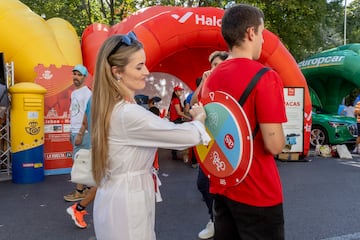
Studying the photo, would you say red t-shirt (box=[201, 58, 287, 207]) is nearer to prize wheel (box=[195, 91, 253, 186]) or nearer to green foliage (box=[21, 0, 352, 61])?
prize wheel (box=[195, 91, 253, 186])

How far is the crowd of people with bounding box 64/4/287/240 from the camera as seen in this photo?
5.29 feet

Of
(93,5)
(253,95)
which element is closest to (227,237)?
(253,95)

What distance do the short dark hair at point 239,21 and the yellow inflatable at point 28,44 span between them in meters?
5.77

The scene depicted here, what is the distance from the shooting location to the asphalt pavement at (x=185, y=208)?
12.9ft

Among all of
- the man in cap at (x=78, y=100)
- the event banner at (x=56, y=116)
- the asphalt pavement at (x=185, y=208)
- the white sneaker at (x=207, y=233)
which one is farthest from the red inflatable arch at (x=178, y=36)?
the white sneaker at (x=207, y=233)

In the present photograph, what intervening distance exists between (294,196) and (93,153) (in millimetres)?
4365

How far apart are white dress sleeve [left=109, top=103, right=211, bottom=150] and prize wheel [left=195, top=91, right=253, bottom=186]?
181 millimetres

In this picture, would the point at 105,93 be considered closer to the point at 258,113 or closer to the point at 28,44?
the point at 258,113

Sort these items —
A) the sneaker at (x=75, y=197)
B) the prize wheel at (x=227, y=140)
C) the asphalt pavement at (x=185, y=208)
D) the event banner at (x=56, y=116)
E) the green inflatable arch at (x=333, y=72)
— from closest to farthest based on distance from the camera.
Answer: the prize wheel at (x=227, y=140) < the asphalt pavement at (x=185, y=208) < the sneaker at (x=75, y=197) < the event banner at (x=56, y=116) < the green inflatable arch at (x=333, y=72)

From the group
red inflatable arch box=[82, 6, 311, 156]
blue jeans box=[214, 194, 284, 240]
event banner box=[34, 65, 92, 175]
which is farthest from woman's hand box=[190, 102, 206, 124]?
red inflatable arch box=[82, 6, 311, 156]

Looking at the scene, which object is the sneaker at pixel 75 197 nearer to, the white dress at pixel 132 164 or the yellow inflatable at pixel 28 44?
the yellow inflatable at pixel 28 44

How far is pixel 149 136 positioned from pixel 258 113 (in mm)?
513

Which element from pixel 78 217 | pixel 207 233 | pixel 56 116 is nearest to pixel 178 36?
pixel 56 116

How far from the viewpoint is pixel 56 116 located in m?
6.88
